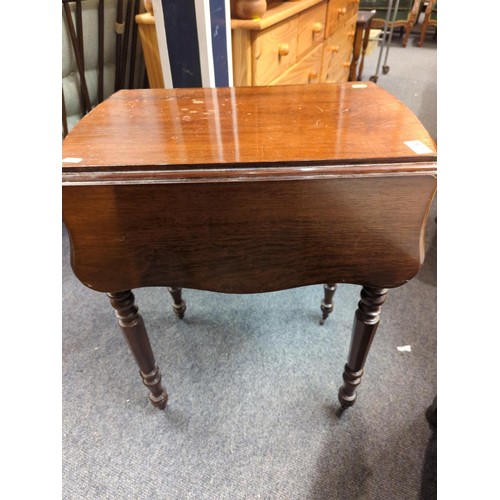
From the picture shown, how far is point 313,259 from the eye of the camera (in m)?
0.76

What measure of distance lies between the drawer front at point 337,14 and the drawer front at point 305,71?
175 mm

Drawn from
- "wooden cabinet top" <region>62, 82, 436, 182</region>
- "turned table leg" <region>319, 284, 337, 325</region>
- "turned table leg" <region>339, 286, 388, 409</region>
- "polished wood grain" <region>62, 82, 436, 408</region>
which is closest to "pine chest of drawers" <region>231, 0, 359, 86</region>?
"wooden cabinet top" <region>62, 82, 436, 182</region>

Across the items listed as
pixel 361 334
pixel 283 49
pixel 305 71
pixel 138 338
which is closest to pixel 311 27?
pixel 305 71

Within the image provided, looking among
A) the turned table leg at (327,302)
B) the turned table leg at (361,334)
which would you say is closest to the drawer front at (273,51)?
the turned table leg at (327,302)

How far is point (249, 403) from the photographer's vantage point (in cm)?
119

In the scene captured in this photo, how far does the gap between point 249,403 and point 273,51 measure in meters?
1.33

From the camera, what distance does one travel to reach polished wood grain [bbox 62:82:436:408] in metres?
0.67

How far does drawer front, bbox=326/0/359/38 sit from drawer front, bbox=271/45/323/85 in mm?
175

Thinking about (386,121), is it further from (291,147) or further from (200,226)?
(200,226)

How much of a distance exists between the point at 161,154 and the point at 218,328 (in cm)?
86

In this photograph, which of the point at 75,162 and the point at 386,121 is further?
the point at 386,121

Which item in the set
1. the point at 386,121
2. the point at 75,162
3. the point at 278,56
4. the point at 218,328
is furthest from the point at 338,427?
the point at 278,56

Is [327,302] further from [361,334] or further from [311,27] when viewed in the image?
[311,27]

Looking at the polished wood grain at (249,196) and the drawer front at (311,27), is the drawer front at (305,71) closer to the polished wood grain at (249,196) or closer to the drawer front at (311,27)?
the drawer front at (311,27)
